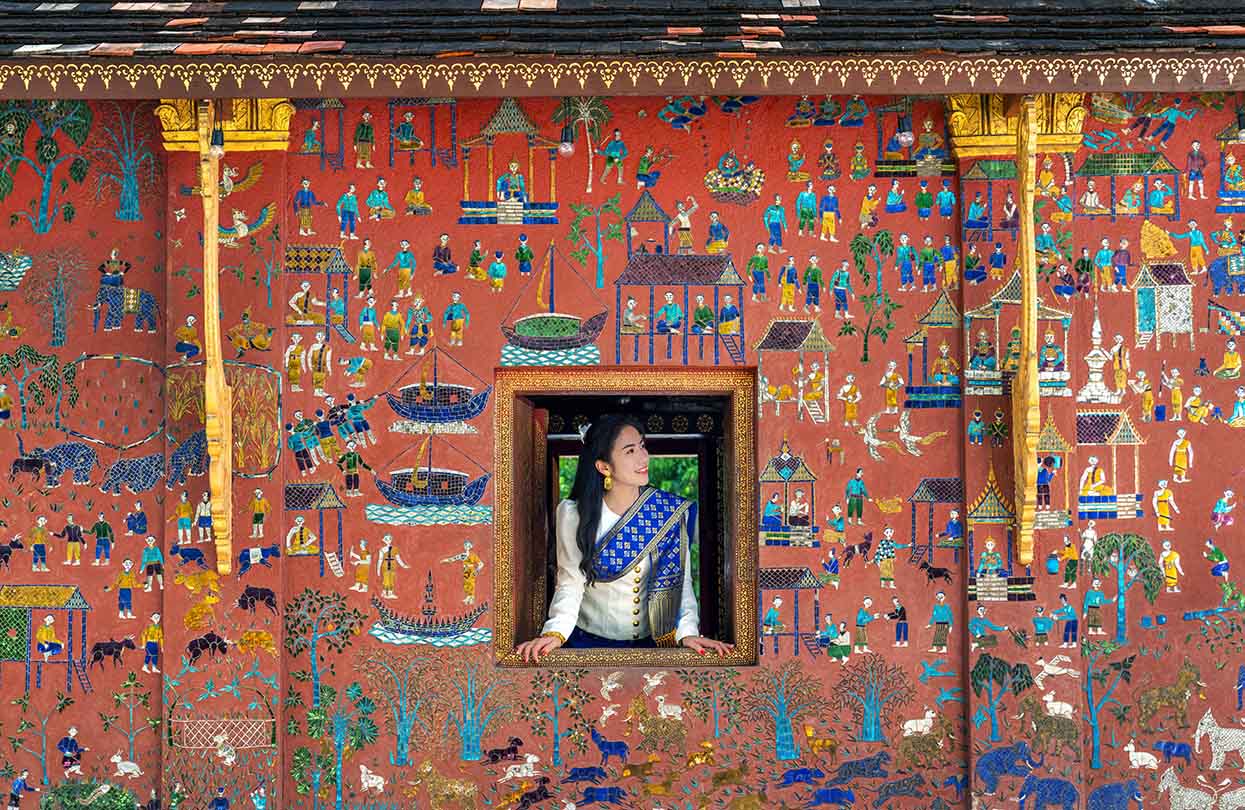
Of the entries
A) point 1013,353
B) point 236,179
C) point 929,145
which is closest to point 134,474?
point 236,179

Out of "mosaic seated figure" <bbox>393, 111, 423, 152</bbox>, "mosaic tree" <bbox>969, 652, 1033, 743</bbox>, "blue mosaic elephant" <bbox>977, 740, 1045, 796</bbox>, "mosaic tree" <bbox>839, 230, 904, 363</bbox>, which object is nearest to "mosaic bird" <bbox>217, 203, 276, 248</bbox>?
"mosaic seated figure" <bbox>393, 111, 423, 152</bbox>

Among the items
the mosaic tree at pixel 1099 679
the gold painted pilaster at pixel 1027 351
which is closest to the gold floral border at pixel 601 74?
the gold painted pilaster at pixel 1027 351

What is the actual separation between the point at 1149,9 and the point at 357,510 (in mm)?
4209

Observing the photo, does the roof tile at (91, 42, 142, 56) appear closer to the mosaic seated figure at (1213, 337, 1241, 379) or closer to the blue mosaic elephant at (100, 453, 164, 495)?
the blue mosaic elephant at (100, 453, 164, 495)

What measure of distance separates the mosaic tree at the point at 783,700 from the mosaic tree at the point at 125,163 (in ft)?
11.9

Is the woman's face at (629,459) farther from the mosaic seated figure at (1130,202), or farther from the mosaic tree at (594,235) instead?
the mosaic seated figure at (1130,202)

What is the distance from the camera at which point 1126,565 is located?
6.54 m

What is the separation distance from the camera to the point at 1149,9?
6270 millimetres

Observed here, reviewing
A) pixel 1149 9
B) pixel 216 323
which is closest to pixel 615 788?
pixel 216 323

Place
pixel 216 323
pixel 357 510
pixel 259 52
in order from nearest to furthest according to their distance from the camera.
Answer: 1. pixel 259 52
2. pixel 216 323
3. pixel 357 510

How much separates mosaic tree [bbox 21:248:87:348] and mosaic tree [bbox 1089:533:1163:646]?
4.88m

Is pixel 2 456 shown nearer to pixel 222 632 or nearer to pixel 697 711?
pixel 222 632

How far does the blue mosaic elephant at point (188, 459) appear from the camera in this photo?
6555mm

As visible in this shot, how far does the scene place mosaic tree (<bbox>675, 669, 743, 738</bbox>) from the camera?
21.4 feet
